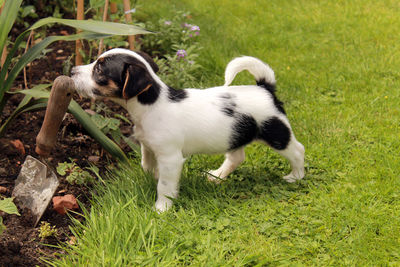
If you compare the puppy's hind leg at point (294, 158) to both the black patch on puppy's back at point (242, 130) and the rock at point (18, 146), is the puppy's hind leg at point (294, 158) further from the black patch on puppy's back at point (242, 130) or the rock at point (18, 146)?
the rock at point (18, 146)

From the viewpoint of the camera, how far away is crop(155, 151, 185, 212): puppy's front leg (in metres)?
3.23

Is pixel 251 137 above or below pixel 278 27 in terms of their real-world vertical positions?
above

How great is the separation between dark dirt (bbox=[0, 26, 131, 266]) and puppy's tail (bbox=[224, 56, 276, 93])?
132cm

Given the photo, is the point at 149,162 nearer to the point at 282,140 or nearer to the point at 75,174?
the point at 75,174

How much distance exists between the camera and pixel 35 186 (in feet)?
10.9

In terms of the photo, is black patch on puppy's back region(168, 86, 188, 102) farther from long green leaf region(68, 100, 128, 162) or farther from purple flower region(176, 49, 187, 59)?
purple flower region(176, 49, 187, 59)

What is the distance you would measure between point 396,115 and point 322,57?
1397 mm

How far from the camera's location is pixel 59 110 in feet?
9.53

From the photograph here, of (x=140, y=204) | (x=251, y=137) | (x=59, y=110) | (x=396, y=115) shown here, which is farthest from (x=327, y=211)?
(x=59, y=110)

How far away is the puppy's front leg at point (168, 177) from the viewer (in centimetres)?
323

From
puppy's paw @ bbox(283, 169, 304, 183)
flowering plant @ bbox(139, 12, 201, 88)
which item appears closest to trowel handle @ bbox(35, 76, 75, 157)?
puppy's paw @ bbox(283, 169, 304, 183)

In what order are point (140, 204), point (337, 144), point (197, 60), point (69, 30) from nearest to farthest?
1. point (140, 204)
2. point (337, 144)
3. point (197, 60)
4. point (69, 30)

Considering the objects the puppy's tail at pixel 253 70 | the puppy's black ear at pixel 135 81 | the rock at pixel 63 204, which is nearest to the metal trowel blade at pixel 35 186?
the rock at pixel 63 204

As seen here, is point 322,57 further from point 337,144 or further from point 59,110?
point 59,110
